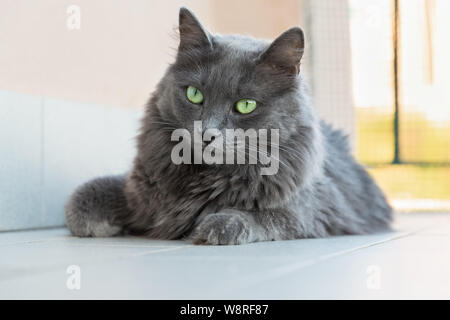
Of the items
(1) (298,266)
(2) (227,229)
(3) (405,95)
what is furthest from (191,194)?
(3) (405,95)

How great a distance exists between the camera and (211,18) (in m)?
3.78

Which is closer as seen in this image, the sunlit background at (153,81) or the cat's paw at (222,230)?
the cat's paw at (222,230)

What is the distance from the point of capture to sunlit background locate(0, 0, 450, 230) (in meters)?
2.46

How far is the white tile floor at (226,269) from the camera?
1.05 m

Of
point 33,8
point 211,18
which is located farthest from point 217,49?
point 211,18

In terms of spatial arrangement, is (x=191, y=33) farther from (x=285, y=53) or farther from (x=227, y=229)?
(x=227, y=229)

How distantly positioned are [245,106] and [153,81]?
1.56m

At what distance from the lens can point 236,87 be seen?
6.23 feet

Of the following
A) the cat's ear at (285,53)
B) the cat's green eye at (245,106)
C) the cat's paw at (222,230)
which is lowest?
the cat's paw at (222,230)

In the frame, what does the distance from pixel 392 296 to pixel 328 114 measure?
332 centimetres

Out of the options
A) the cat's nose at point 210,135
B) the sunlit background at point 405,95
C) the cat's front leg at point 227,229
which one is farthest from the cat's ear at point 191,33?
the sunlit background at point 405,95

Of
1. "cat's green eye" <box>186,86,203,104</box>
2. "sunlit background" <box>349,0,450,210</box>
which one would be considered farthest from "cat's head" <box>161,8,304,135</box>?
"sunlit background" <box>349,0,450,210</box>

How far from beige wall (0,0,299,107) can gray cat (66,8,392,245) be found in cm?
29

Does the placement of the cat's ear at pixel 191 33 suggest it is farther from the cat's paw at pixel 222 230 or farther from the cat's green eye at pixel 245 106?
the cat's paw at pixel 222 230
